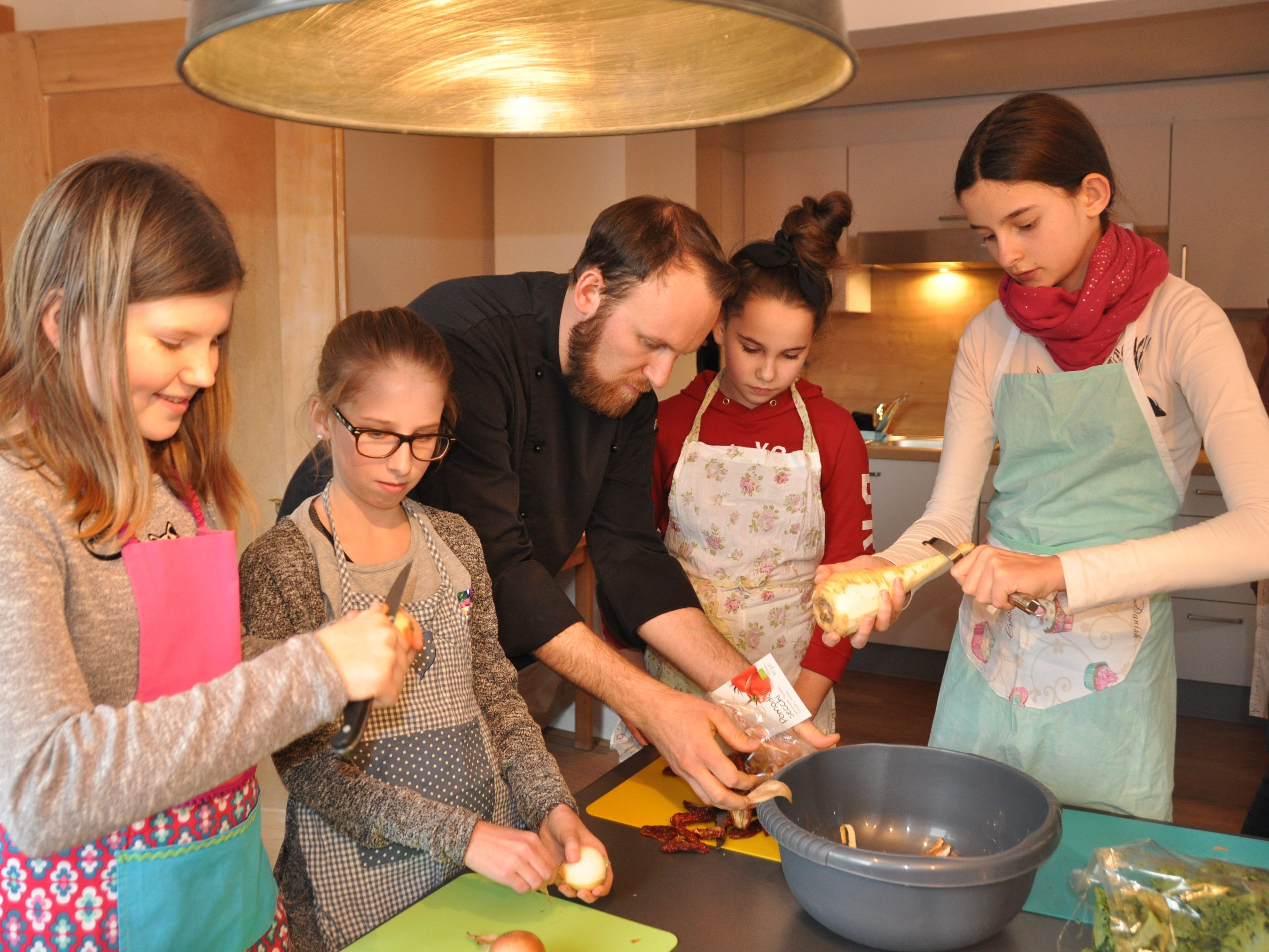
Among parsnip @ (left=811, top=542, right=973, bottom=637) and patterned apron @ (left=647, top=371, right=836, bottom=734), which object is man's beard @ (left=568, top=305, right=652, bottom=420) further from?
parsnip @ (left=811, top=542, right=973, bottom=637)

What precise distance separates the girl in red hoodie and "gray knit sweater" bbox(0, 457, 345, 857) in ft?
3.39

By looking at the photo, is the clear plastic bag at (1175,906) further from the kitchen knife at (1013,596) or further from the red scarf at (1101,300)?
the red scarf at (1101,300)

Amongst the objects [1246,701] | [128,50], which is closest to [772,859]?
[128,50]

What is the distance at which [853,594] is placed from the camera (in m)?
1.22

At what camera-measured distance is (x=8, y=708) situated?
0.79 meters

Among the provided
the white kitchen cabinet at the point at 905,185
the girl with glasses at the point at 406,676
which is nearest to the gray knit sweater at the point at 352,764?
the girl with glasses at the point at 406,676

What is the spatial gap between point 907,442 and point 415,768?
3712 mm

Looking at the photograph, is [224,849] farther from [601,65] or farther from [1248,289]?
[1248,289]

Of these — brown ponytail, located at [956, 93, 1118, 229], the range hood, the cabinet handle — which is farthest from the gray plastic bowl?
the range hood

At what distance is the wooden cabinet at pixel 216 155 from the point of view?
2.55 meters

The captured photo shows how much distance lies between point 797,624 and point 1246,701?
8.87ft

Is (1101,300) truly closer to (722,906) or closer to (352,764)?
(722,906)

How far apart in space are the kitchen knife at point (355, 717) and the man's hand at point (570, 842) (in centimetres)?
30

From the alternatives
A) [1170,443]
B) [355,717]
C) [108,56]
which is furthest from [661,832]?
[108,56]
